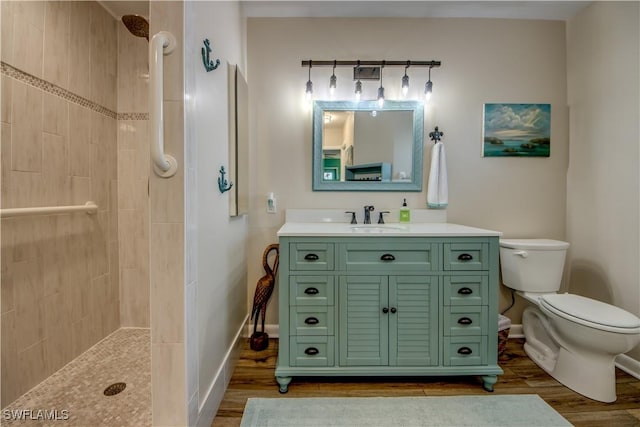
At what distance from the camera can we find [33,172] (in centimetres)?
149

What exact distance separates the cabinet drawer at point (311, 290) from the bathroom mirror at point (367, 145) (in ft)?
2.68

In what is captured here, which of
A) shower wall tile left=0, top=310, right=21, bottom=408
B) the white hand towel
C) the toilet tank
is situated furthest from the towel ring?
shower wall tile left=0, top=310, right=21, bottom=408

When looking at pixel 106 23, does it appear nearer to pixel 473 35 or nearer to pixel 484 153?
pixel 473 35

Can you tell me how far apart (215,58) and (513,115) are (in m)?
2.14

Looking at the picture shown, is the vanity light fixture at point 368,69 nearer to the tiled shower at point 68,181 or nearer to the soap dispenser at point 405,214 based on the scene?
the soap dispenser at point 405,214

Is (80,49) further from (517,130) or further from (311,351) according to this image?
(517,130)

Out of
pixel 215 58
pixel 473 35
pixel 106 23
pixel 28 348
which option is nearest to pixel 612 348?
pixel 473 35

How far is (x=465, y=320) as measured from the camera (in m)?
1.58

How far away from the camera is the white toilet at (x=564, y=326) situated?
56.6 inches

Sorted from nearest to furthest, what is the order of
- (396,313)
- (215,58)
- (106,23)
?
(215,58) < (396,313) < (106,23)

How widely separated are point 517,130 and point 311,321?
2081 millimetres

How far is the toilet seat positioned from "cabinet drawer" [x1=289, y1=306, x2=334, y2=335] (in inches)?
50.9

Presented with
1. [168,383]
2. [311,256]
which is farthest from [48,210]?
[311,256]

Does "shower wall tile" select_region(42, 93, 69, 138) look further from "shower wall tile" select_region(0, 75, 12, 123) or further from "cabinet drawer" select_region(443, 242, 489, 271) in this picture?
"cabinet drawer" select_region(443, 242, 489, 271)
